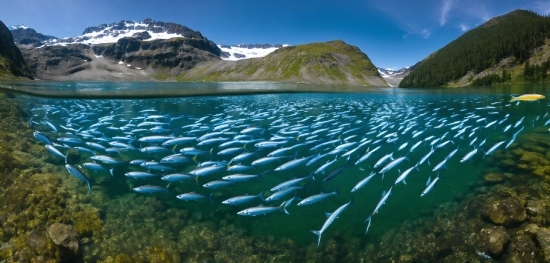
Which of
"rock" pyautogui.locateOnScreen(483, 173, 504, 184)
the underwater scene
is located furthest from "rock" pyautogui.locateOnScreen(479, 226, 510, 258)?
"rock" pyautogui.locateOnScreen(483, 173, 504, 184)

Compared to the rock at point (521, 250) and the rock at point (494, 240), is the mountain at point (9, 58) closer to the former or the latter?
the rock at point (494, 240)

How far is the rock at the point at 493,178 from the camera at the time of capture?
42.7 feet

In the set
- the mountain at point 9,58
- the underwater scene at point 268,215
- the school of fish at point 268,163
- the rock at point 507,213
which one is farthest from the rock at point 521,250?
the mountain at point 9,58

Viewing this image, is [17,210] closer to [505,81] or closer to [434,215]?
[434,215]

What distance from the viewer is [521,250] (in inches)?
315

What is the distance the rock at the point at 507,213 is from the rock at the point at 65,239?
13805mm

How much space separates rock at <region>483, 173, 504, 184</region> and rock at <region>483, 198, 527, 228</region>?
3645 mm

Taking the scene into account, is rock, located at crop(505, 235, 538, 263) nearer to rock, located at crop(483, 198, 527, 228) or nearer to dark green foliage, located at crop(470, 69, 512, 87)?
rock, located at crop(483, 198, 527, 228)

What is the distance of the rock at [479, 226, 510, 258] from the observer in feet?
27.3

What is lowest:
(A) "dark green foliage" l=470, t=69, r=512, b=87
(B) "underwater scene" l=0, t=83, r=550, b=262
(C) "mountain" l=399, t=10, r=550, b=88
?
(B) "underwater scene" l=0, t=83, r=550, b=262

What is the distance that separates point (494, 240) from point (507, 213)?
1687 millimetres

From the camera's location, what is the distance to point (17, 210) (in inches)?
362

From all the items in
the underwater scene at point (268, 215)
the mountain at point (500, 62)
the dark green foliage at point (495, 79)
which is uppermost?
the mountain at point (500, 62)

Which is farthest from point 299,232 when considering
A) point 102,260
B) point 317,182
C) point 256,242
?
point 102,260
